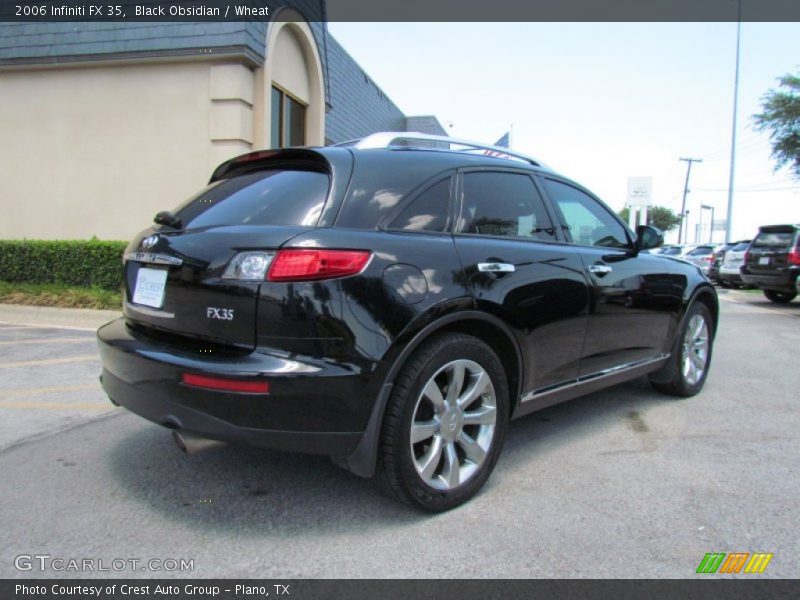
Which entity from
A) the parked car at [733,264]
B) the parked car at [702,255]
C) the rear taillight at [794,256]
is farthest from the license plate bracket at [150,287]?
the parked car at [702,255]

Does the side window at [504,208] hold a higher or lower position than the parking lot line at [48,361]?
higher

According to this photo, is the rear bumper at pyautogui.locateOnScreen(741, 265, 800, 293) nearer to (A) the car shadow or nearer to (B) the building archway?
(B) the building archway

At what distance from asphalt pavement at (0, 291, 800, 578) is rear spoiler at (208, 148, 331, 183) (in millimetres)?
1603

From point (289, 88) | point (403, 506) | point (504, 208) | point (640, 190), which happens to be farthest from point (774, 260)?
point (403, 506)

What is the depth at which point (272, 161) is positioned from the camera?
3.01 meters

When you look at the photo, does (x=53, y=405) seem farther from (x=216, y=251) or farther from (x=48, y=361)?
(x=216, y=251)

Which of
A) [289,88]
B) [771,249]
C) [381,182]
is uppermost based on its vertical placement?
[289,88]

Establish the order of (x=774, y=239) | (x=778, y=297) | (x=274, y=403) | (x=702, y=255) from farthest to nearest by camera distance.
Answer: (x=702, y=255) < (x=778, y=297) < (x=774, y=239) < (x=274, y=403)

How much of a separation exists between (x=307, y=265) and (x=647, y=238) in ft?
9.69

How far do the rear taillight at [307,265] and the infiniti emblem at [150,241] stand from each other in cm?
84

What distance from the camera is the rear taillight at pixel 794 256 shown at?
39.6 feet

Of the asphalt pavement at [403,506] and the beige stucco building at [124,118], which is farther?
the beige stucco building at [124,118]

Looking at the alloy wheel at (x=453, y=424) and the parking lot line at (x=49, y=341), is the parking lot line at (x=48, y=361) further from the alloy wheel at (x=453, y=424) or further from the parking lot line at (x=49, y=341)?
the alloy wheel at (x=453, y=424)
